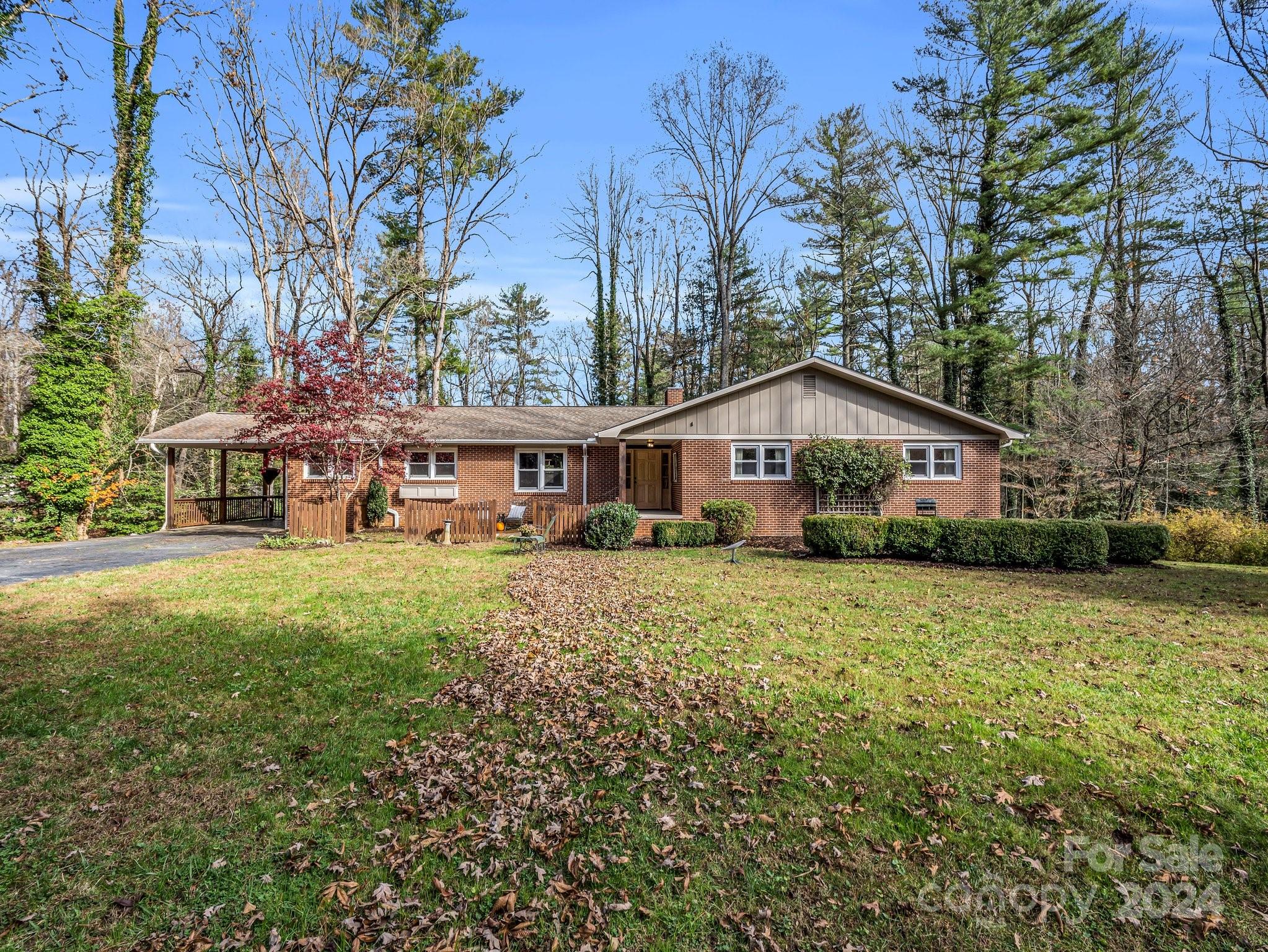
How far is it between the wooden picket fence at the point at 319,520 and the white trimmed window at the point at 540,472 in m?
5.77

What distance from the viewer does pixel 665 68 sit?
26406mm

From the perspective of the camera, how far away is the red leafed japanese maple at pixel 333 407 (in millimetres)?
13742

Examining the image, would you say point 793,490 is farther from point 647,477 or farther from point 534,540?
point 534,540

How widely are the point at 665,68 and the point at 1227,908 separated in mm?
32149

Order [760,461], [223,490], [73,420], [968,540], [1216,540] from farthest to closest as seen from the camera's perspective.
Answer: [223,490], [760,461], [73,420], [1216,540], [968,540]

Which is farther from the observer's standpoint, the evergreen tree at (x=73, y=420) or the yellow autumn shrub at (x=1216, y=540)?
the evergreen tree at (x=73, y=420)

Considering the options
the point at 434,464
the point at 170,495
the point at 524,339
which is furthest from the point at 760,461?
the point at 524,339

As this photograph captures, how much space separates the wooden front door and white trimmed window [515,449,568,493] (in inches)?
113

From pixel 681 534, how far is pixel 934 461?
323 inches

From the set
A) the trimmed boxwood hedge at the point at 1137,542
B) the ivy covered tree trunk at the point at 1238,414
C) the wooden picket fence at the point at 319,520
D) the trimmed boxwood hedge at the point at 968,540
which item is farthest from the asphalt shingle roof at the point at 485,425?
the ivy covered tree trunk at the point at 1238,414

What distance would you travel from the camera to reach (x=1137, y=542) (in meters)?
12.4

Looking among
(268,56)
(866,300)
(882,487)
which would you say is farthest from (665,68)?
(882,487)

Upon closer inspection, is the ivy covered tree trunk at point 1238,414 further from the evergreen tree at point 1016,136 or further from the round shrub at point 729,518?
the round shrub at point 729,518

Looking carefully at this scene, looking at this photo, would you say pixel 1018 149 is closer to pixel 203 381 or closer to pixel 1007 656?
pixel 1007 656
